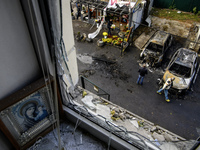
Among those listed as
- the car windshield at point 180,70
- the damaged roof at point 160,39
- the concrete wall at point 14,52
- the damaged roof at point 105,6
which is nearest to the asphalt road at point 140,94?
the car windshield at point 180,70

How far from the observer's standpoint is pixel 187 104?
32.0 feet

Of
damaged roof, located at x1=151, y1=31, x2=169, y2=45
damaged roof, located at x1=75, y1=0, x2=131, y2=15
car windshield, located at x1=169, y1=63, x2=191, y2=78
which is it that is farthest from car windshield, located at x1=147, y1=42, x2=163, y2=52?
damaged roof, located at x1=75, y1=0, x2=131, y2=15

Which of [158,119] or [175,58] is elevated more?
[175,58]

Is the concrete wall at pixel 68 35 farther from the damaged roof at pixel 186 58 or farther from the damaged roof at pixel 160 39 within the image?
the damaged roof at pixel 160 39

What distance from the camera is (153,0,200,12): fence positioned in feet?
58.6

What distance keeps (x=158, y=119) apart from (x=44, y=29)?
8.25 m

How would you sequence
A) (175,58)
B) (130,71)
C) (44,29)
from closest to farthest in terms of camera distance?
(44,29) < (175,58) < (130,71)

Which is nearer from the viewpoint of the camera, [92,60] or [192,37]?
[92,60]

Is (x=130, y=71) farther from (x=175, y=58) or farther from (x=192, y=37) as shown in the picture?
(x=192, y=37)

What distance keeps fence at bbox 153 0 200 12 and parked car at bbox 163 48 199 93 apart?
32.9 feet

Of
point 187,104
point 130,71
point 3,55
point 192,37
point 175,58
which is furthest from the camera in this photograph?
point 192,37

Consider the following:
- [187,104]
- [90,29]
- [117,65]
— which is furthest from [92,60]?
[187,104]

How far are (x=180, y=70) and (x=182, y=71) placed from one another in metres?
0.14

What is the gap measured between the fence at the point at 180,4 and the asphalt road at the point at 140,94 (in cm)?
923
